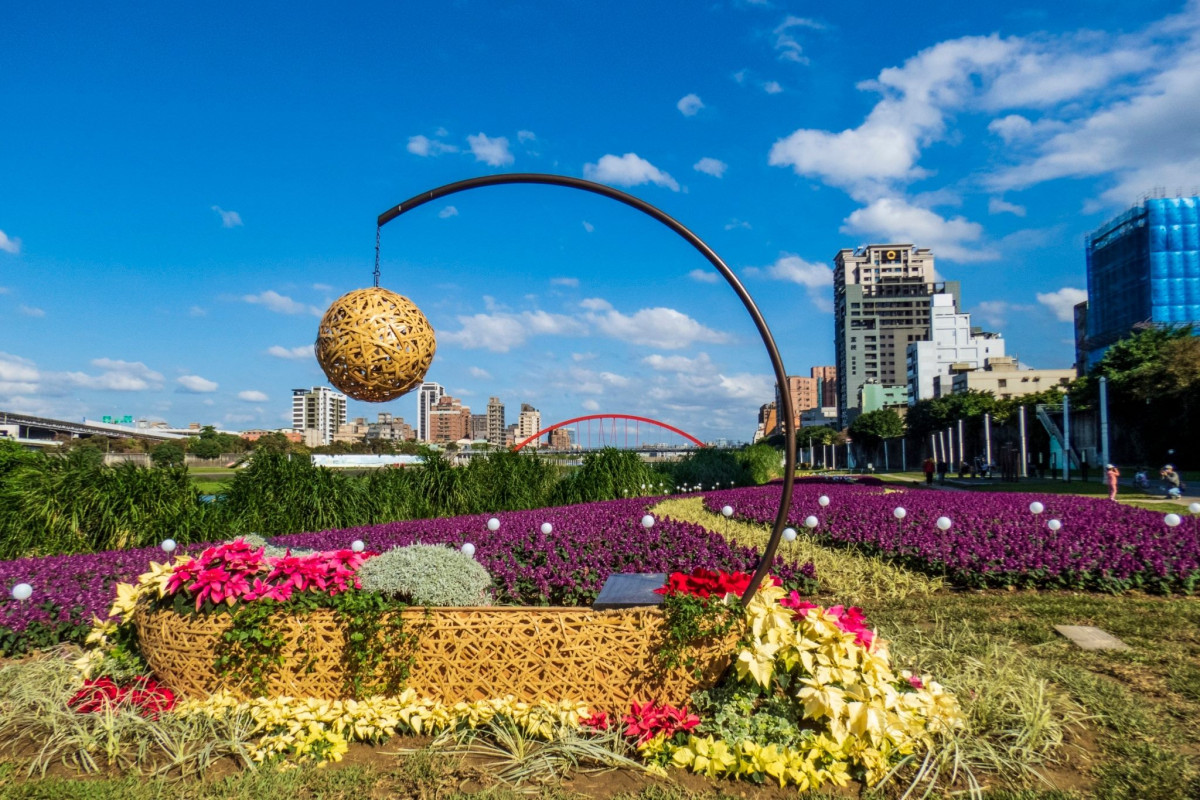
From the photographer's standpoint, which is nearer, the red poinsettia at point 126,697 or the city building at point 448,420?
the red poinsettia at point 126,697

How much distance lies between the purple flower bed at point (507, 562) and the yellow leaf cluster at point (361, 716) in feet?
8.75

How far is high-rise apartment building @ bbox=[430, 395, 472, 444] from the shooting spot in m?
171

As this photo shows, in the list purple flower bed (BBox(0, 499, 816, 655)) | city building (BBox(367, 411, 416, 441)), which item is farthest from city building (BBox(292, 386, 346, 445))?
purple flower bed (BBox(0, 499, 816, 655))

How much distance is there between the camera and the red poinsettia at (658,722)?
3281 millimetres

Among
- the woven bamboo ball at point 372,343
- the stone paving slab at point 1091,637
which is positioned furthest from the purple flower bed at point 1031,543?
the woven bamboo ball at point 372,343

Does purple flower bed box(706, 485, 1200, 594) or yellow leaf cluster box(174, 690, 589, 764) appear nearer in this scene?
yellow leaf cluster box(174, 690, 589, 764)

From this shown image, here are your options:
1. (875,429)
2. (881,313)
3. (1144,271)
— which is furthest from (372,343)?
(881,313)

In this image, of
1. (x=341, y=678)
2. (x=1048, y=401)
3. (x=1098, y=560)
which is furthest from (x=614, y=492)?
(x=1048, y=401)

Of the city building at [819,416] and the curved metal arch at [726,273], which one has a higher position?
the city building at [819,416]

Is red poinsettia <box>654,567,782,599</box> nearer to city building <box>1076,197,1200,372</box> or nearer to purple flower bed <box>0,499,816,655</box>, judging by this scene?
purple flower bed <box>0,499,816,655</box>

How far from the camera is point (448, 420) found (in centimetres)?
17988

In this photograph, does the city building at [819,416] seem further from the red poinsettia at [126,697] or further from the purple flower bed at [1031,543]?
the red poinsettia at [126,697]

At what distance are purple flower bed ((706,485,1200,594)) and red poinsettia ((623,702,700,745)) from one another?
4.78m

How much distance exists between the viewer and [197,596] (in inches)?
142
